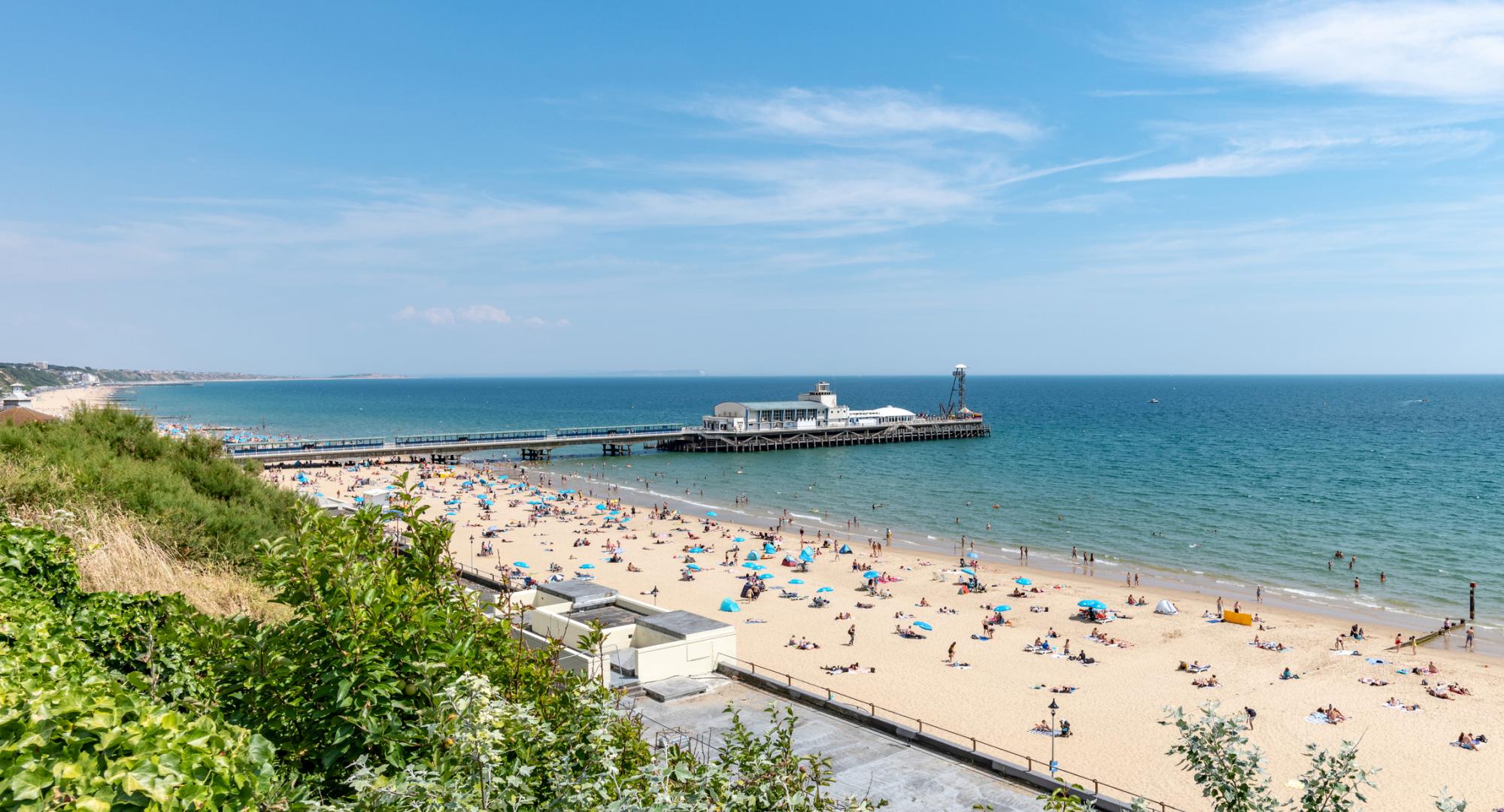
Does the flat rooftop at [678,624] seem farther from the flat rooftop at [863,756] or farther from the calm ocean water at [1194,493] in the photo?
the calm ocean water at [1194,493]

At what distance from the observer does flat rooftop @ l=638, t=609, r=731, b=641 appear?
65.8ft

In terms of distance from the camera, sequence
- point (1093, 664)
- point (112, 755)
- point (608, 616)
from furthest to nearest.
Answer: point (1093, 664)
point (608, 616)
point (112, 755)

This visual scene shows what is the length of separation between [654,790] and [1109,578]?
41.8 metres

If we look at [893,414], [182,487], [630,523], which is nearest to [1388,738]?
[182,487]

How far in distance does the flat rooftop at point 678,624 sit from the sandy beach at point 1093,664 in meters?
6.70

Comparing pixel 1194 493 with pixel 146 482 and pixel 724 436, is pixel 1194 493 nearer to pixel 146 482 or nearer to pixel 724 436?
pixel 724 436

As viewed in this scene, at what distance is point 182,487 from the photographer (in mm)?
20266

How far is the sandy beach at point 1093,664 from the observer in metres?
21.5

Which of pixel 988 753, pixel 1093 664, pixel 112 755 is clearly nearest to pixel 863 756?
pixel 988 753

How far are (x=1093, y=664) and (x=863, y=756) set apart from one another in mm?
16450

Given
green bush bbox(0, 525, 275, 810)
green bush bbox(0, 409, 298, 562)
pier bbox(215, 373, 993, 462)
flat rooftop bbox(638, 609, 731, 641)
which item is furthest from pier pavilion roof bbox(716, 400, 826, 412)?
green bush bbox(0, 525, 275, 810)

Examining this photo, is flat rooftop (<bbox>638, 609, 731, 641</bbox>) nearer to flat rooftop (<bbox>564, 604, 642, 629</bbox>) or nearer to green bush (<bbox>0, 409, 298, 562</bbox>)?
flat rooftop (<bbox>564, 604, 642, 629</bbox>)

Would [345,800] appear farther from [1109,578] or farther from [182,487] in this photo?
[1109,578]

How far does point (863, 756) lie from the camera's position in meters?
15.4
